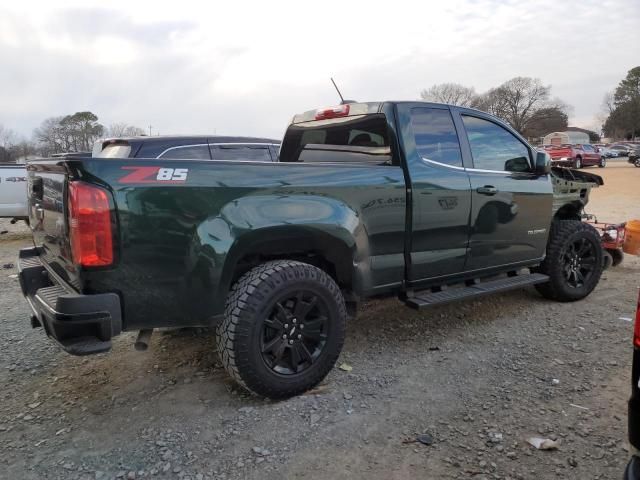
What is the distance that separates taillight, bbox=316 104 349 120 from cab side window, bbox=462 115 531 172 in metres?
1.04

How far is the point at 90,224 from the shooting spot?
2.60 meters

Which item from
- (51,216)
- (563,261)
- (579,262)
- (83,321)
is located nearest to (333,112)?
(51,216)

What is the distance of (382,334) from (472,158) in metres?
1.71

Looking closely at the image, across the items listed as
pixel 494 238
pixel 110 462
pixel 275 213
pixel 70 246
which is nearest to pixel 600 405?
pixel 494 238

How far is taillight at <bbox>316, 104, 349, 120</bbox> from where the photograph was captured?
4.11 m

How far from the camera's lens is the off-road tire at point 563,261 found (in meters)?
5.04

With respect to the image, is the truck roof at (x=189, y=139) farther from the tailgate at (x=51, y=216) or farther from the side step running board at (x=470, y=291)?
the side step running board at (x=470, y=291)

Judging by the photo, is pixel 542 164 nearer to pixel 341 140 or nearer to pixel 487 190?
pixel 487 190

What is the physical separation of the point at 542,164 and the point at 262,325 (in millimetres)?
3187

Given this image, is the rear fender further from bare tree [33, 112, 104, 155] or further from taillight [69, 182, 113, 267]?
bare tree [33, 112, 104, 155]

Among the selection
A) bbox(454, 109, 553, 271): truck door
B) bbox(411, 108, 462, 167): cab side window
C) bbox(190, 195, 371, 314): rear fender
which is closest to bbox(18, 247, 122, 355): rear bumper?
bbox(190, 195, 371, 314): rear fender

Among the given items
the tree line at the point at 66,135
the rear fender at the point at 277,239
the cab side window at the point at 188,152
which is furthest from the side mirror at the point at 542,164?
the tree line at the point at 66,135

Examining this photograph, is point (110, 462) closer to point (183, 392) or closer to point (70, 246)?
point (183, 392)

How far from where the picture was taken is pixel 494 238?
4.35 m
